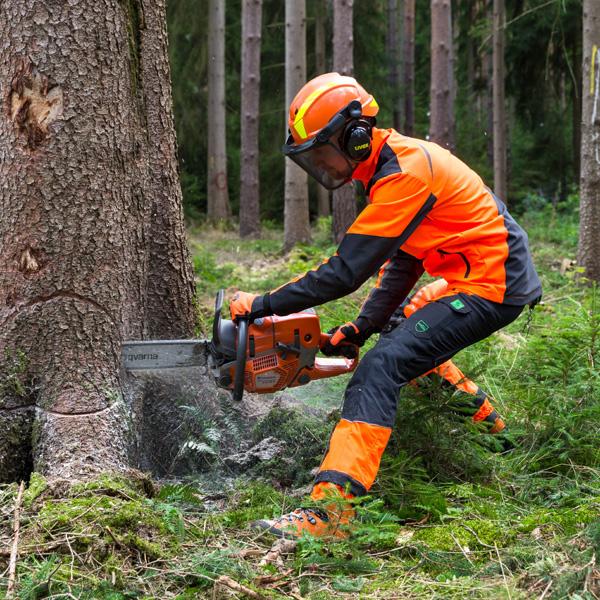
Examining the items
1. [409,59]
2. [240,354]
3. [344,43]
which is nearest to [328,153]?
[240,354]

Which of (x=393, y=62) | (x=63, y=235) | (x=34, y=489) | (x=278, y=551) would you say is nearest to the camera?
(x=278, y=551)

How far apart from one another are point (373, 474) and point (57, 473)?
1420 millimetres

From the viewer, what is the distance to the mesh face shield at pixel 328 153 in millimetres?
3674

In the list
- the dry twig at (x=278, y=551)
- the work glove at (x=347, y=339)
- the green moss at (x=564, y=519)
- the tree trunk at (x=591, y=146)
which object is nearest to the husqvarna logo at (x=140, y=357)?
the work glove at (x=347, y=339)

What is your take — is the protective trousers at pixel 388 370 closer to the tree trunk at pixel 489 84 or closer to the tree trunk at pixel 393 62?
the tree trunk at pixel 393 62

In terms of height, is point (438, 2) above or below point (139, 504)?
above

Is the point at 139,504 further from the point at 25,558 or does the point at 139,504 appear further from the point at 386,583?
the point at 386,583

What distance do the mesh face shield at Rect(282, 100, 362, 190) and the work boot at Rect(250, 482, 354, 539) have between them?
1.51 m

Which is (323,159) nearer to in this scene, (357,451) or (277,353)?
(277,353)

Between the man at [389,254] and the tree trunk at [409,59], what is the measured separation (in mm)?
19104

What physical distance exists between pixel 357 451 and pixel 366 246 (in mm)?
924

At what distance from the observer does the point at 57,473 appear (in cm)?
351

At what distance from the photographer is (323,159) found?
12.6ft

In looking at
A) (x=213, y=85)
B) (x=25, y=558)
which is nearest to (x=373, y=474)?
(x=25, y=558)
